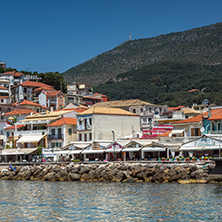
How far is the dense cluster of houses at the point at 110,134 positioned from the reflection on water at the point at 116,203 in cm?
1330

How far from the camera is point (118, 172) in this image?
1890 inches

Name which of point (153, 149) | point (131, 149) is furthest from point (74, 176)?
point (153, 149)

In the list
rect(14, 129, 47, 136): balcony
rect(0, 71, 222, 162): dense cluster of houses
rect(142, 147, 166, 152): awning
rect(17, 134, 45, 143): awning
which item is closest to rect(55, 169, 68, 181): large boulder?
rect(0, 71, 222, 162): dense cluster of houses

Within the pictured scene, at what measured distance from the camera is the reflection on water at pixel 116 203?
1045 inches

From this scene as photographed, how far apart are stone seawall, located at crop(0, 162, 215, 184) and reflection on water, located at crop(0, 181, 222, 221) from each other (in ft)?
9.41

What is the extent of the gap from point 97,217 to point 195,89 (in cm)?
14190

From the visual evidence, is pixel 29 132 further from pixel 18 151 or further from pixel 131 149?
pixel 131 149

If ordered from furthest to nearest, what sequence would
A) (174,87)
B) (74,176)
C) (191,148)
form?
(174,87)
(74,176)
(191,148)

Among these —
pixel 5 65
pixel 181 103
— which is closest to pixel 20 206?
pixel 181 103

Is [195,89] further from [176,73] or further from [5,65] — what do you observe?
[5,65]

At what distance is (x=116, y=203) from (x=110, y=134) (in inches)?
1434

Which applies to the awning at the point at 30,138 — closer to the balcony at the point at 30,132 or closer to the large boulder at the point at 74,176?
the balcony at the point at 30,132

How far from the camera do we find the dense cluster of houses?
54312 mm

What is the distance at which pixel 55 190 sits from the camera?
1620 inches
